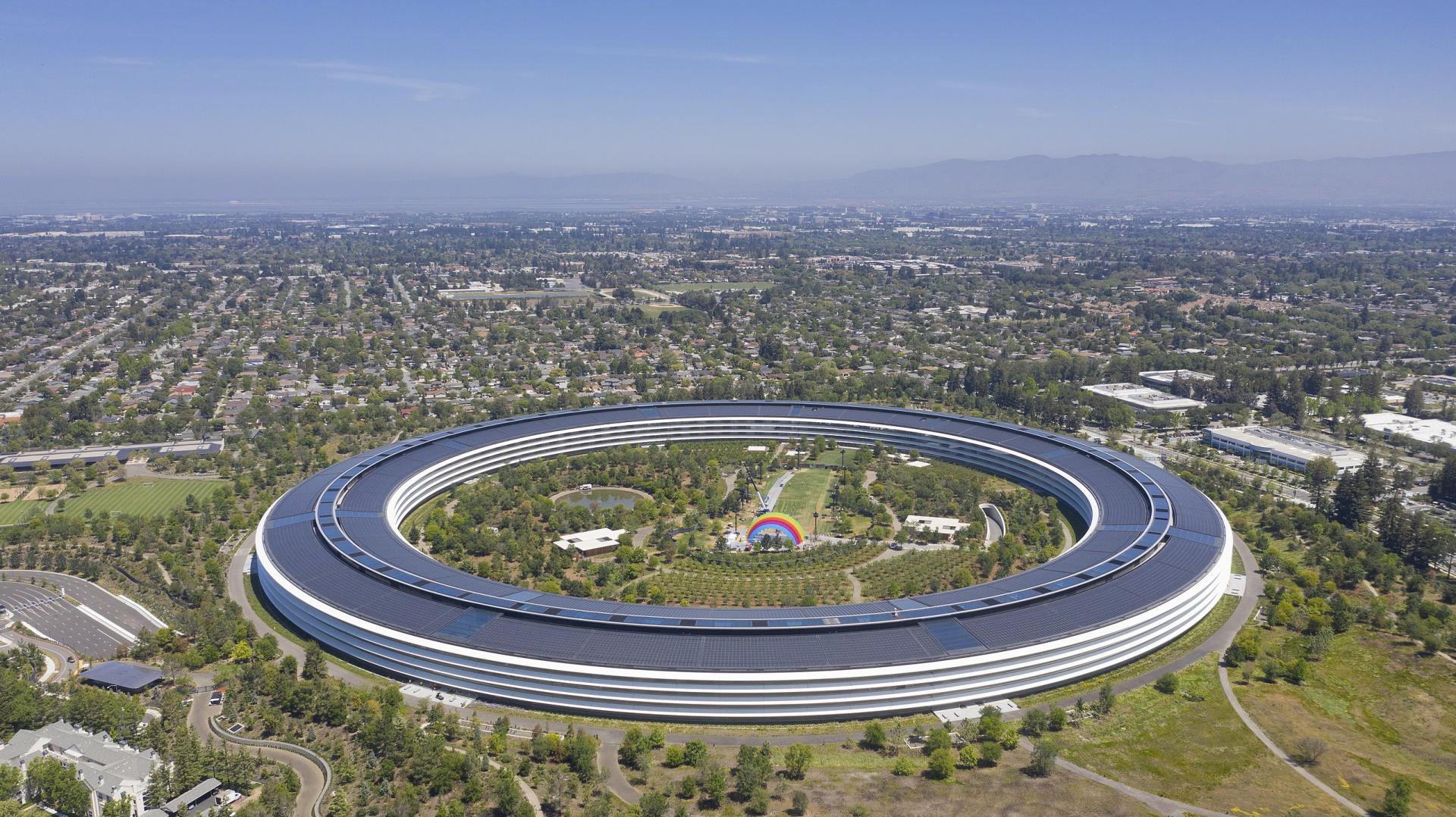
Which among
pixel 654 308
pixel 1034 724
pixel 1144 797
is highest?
pixel 654 308

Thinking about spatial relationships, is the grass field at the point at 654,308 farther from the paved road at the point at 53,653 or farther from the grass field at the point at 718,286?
the paved road at the point at 53,653

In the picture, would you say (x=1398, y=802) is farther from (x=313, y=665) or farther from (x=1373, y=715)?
(x=313, y=665)

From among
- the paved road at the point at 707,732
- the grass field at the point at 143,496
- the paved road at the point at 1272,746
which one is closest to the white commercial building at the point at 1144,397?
the paved road at the point at 707,732

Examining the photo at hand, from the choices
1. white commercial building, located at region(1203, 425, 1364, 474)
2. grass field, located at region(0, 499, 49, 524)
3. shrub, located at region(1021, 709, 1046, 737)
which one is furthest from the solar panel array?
grass field, located at region(0, 499, 49, 524)

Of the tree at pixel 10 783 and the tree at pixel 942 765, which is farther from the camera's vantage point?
the tree at pixel 942 765

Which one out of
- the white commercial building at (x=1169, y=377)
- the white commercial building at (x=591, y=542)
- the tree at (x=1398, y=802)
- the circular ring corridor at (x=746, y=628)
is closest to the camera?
the tree at (x=1398, y=802)

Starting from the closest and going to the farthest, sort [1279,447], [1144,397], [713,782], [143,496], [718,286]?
[713,782]
[143,496]
[1279,447]
[1144,397]
[718,286]

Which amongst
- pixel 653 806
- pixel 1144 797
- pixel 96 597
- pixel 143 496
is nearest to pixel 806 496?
pixel 1144 797
